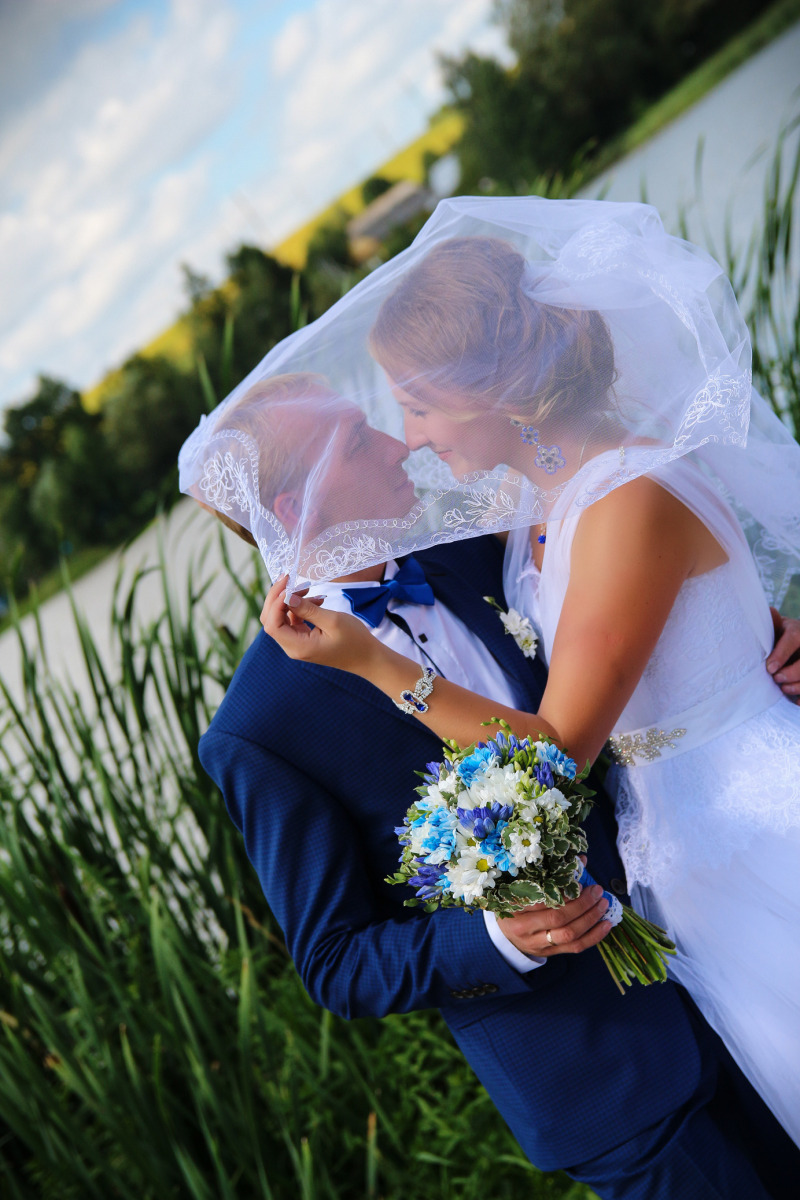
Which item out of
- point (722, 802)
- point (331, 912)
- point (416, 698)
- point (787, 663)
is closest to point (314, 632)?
point (416, 698)

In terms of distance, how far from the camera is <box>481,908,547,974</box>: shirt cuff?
49.1 inches

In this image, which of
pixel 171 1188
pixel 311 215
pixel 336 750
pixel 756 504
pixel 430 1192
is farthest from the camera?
pixel 311 215

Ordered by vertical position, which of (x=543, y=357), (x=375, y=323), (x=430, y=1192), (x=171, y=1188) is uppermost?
(x=375, y=323)

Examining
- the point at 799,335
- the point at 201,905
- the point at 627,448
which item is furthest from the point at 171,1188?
the point at 799,335

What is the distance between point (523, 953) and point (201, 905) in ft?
5.41

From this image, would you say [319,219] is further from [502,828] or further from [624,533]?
[502,828]

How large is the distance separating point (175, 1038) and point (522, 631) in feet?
4.25

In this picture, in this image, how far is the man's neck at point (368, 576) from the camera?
55.4 inches

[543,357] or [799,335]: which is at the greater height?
[543,357]

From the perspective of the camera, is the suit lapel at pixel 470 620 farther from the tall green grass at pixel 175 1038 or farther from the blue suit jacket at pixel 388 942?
the tall green grass at pixel 175 1038

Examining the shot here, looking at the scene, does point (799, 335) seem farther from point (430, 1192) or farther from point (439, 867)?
point (430, 1192)

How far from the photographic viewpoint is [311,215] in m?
17.4

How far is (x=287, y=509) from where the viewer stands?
1.30 m

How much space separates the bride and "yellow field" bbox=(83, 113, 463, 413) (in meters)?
12.1
